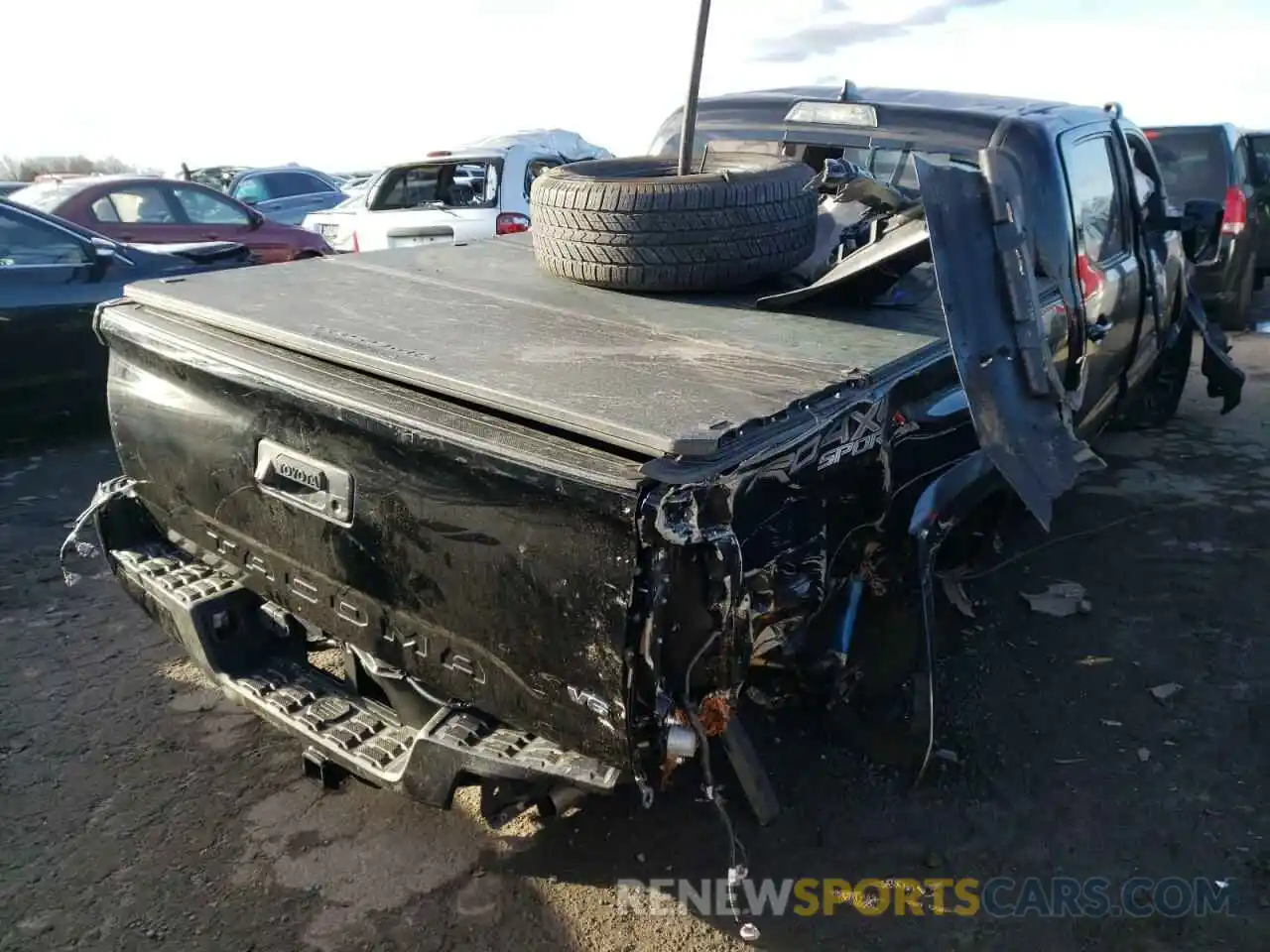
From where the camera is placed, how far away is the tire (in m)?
8.73

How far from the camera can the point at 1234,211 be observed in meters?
8.15

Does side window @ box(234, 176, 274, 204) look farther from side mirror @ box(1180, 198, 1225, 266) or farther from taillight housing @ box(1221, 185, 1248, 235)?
side mirror @ box(1180, 198, 1225, 266)

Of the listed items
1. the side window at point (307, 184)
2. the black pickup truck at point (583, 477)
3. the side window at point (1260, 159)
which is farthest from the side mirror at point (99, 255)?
the side window at point (307, 184)

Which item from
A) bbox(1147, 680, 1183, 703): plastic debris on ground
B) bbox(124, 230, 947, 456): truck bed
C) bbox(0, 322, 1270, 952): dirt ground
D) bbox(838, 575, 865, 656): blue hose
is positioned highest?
bbox(124, 230, 947, 456): truck bed

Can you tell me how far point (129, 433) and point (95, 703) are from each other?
967 millimetres

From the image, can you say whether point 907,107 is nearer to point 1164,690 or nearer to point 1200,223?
point 1200,223

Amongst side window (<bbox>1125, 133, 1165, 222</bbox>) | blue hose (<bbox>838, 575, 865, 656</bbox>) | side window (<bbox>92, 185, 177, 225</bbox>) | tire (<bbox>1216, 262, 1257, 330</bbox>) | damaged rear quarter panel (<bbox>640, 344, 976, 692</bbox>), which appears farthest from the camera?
tire (<bbox>1216, 262, 1257, 330</bbox>)

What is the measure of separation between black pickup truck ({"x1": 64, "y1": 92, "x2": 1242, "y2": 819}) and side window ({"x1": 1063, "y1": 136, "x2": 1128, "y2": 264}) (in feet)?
0.79

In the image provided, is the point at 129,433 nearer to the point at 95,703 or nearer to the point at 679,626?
the point at 95,703

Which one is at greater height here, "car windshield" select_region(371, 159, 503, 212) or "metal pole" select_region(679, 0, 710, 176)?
"metal pole" select_region(679, 0, 710, 176)

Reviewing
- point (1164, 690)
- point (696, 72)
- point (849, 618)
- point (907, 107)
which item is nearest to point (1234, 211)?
point (907, 107)

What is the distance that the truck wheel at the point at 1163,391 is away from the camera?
5.52 m

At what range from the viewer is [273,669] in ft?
8.40

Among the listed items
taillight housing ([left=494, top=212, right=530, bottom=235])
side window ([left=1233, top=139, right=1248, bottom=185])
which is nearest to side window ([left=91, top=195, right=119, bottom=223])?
taillight housing ([left=494, top=212, right=530, bottom=235])
